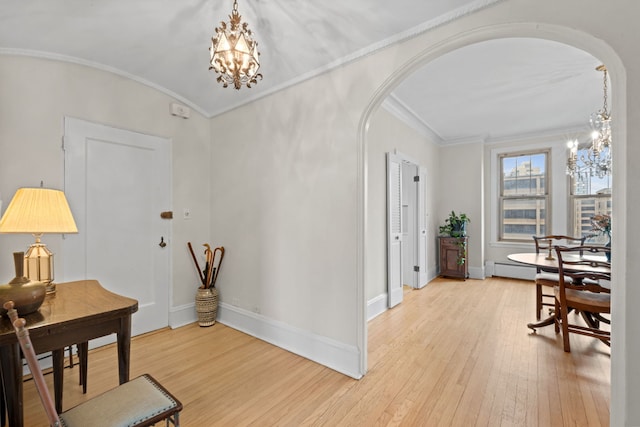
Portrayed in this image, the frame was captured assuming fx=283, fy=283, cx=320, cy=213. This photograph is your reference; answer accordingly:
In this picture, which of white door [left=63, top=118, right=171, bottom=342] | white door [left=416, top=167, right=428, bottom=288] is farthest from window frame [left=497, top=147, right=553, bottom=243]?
white door [left=63, top=118, right=171, bottom=342]

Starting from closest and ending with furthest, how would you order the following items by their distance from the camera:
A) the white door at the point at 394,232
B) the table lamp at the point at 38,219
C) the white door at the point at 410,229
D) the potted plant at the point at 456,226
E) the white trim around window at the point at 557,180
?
the table lamp at the point at 38,219
the white door at the point at 394,232
the white door at the point at 410,229
the white trim around window at the point at 557,180
the potted plant at the point at 456,226

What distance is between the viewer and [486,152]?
19.1 feet

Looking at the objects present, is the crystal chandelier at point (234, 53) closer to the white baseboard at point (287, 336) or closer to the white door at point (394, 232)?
the white baseboard at point (287, 336)

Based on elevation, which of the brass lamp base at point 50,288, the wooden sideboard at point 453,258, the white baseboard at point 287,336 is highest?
the brass lamp base at point 50,288

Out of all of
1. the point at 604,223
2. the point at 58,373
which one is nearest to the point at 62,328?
the point at 58,373

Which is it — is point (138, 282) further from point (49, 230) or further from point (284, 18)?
point (284, 18)

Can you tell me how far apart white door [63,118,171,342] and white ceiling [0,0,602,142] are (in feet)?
2.22

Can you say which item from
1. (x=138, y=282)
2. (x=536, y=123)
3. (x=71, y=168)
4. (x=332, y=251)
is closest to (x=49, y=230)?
(x=71, y=168)

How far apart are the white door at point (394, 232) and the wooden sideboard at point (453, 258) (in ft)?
6.30

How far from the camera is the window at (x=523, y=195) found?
5.39 m

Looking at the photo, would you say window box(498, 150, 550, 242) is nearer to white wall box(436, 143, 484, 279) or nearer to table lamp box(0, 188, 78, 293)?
white wall box(436, 143, 484, 279)

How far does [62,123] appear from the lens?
2596 mm

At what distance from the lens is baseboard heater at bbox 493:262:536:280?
5.30 metres

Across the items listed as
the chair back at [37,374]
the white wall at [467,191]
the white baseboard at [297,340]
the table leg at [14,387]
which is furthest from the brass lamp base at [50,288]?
the white wall at [467,191]
